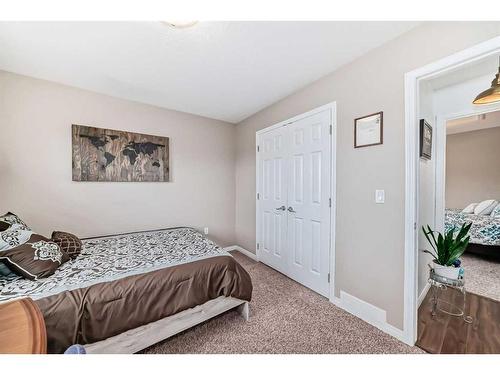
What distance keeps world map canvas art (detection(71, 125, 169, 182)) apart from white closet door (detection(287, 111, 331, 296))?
190cm

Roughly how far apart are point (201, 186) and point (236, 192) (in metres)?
0.68

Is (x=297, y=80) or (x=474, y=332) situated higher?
(x=297, y=80)

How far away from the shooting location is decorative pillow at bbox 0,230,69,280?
1.37 m

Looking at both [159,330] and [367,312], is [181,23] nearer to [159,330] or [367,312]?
[159,330]

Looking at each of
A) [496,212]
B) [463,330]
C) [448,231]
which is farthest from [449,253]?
[496,212]

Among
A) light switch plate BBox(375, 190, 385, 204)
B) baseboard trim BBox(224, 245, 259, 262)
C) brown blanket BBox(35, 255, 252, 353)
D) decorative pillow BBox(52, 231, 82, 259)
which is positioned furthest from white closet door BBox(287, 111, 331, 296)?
decorative pillow BBox(52, 231, 82, 259)

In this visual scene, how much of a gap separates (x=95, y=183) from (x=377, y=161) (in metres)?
3.14

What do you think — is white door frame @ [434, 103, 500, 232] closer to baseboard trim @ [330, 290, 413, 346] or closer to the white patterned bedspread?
baseboard trim @ [330, 290, 413, 346]

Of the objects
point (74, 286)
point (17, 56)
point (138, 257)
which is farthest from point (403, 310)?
point (17, 56)

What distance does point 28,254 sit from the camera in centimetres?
143

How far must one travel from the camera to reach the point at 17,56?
5.85 feet
